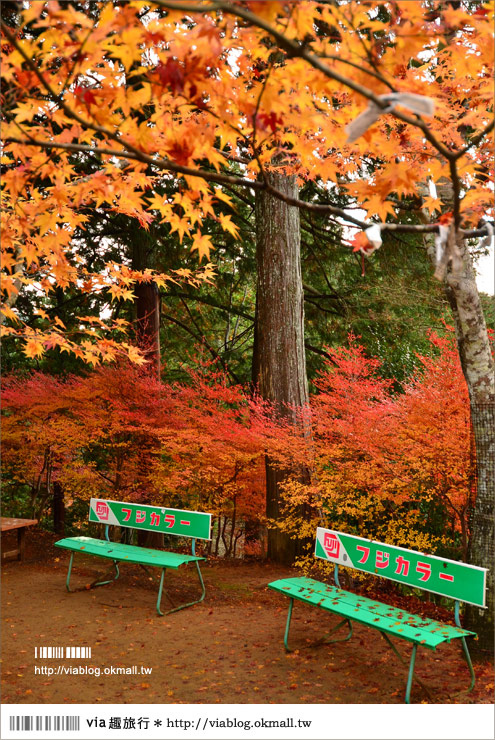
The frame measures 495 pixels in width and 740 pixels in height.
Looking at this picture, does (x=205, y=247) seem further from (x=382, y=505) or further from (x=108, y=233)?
(x=108, y=233)

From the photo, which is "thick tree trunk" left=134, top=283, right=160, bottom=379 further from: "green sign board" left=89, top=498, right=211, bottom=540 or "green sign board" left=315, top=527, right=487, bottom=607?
"green sign board" left=315, top=527, right=487, bottom=607

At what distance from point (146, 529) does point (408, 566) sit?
2.65 m

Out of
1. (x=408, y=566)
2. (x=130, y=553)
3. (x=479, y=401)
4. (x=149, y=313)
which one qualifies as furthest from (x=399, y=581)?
(x=149, y=313)

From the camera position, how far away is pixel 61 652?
4020mm

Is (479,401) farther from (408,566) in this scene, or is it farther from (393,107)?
(393,107)

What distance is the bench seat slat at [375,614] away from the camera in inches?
125

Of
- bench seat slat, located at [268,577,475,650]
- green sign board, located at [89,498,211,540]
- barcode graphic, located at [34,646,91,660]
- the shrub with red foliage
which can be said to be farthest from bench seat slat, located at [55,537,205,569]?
the shrub with red foliage

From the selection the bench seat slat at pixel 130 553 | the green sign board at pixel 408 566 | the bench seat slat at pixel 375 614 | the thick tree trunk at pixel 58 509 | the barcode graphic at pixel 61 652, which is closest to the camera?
the bench seat slat at pixel 375 614

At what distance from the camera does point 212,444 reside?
6480 mm

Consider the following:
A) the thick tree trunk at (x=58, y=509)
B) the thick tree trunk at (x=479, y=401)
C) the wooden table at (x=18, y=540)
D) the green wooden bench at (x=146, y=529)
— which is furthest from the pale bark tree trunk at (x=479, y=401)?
the thick tree trunk at (x=58, y=509)

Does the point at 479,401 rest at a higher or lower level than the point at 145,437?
higher

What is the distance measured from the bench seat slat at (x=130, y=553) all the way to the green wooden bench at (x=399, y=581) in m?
1.00

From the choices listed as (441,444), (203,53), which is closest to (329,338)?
(441,444)

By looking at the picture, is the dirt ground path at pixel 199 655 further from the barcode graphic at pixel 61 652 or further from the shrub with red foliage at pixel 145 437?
the shrub with red foliage at pixel 145 437
